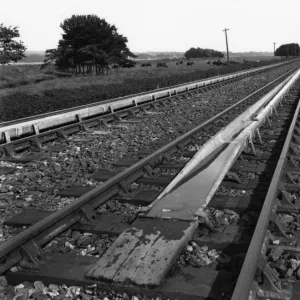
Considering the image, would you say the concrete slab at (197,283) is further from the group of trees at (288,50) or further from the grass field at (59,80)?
the group of trees at (288,50)

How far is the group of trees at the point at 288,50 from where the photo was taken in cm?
17015

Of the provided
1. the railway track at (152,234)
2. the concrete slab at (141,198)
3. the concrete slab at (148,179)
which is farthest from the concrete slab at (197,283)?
the concrete slab at (148,179)

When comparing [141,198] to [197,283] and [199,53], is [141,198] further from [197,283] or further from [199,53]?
[199,53]

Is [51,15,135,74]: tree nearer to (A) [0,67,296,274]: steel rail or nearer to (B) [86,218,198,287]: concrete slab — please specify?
(A) [0,67,296,274]: steel rail

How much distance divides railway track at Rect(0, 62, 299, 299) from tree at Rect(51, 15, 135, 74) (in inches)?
1965

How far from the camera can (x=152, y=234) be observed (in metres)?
4.04

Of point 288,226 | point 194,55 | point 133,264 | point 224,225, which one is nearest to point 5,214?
point 133,264

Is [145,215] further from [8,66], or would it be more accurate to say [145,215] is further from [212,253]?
[8,66]

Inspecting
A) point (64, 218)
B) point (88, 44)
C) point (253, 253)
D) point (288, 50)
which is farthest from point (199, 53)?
point (253, 253)

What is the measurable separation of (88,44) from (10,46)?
10.4 meters

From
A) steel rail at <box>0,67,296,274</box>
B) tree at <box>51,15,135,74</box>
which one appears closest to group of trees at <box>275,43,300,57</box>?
tree at <box>51,15,135,74</box>

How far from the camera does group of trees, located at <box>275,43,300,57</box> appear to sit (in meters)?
170

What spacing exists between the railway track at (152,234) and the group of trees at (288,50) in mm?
173995

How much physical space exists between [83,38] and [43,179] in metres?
52.8
